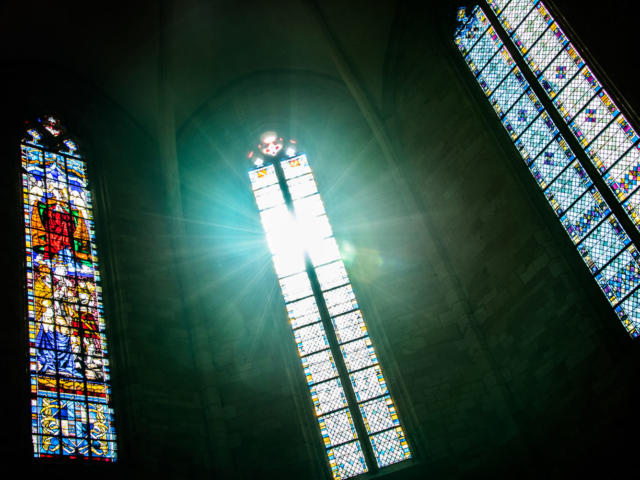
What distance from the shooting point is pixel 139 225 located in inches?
384

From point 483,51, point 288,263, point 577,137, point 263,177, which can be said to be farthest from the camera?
point 263,177

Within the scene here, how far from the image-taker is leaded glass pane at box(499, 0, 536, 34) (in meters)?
8.39

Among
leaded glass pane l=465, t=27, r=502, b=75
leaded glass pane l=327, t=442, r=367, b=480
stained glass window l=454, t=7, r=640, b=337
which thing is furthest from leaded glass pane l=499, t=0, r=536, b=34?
leaded glass pane l=327, t=442, r=367, b=480

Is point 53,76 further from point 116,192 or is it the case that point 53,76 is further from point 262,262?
point 262,262

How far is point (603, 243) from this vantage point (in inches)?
285

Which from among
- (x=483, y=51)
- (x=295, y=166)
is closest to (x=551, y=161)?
(x=483, y=51)

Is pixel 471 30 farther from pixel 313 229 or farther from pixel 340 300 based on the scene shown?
pixel 340 300

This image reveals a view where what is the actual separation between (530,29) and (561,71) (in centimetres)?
74

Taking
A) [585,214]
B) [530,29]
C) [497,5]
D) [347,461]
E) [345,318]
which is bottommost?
[347,461]

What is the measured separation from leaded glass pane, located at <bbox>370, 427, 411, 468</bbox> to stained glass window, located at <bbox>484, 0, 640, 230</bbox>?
3518mm

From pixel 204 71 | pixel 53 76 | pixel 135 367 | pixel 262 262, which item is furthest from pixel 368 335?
pixel 53 76

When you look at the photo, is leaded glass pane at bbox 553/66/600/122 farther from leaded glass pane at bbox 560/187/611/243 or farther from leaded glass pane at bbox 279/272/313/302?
leaded glass pane at bbox 279/272/313/302

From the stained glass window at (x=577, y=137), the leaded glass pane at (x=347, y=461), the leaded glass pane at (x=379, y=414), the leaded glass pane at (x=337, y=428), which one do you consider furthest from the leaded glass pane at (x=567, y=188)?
the leaded glass pane at (x=347, y=461)

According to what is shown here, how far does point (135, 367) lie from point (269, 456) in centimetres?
178
